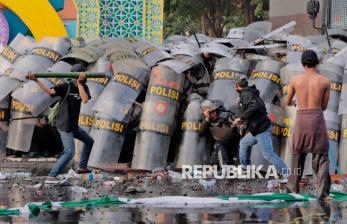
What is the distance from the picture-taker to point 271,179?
16.9 m

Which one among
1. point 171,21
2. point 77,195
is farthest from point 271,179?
point 171,21

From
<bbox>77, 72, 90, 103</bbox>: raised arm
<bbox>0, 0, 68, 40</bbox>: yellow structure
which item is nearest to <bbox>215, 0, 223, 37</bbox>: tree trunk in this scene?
<bbox>0, 0, 68, 40</bbox>: yellow structure

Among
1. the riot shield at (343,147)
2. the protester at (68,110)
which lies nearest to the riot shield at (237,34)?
the riot shield at (343,147)

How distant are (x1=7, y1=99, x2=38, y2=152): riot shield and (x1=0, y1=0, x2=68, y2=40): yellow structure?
24.8ft

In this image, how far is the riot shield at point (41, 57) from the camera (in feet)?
65.5

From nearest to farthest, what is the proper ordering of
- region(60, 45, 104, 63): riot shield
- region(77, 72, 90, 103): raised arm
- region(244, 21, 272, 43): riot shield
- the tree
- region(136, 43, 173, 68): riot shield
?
region(77, 72, 90, 103): raised arm < region(136, 43, 173, 68): riot shield < region(60, 45, 104, 63): riot shield < region(244, 21, 272, 43): riot shield < the tree

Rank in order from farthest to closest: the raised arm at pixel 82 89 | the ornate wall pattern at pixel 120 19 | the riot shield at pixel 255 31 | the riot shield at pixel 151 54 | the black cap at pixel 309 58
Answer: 1. the ornate wall pattern at pixel 120 19
2. the riot shield at pixel 255 31
3. the riot shield at pixel 151 54
4. the raised arm at pixel 82 89
5. the black cap at pixel 309 58

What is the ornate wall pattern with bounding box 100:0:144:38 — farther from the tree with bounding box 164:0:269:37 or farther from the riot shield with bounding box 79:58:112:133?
the tree with bounding box 164:0:269:37

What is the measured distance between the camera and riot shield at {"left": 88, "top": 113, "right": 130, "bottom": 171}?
714 inches

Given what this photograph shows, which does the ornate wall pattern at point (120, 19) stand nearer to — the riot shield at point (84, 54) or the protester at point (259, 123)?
the riot shield at point (84, 54)

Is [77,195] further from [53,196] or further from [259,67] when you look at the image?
[259,67]

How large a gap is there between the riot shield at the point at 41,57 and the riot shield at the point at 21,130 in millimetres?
599

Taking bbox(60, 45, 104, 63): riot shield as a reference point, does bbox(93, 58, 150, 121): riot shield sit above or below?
below

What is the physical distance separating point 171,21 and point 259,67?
2765 cm
